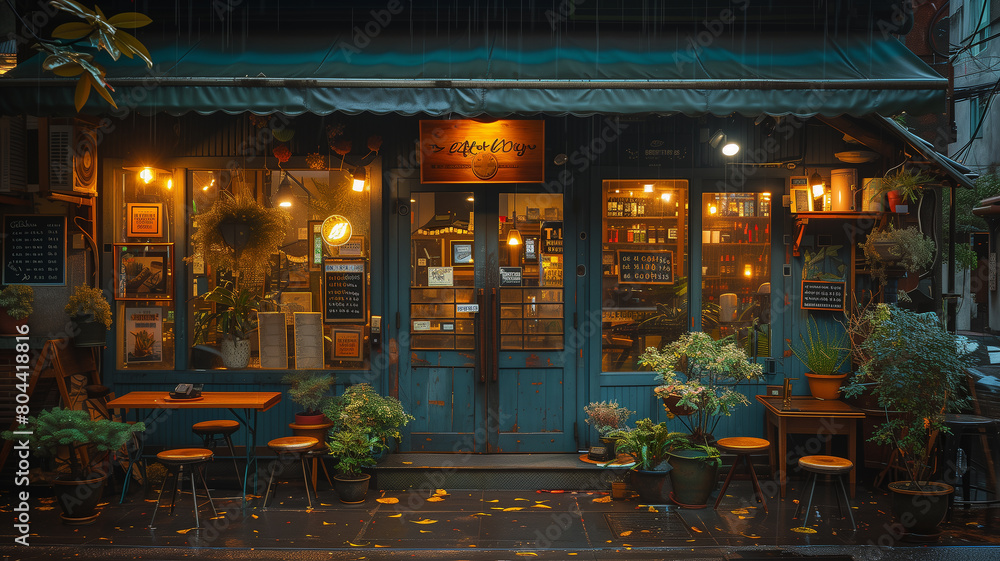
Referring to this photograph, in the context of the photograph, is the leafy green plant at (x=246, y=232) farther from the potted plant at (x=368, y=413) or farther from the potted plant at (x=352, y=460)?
the potted plant at (x=352, y=460)

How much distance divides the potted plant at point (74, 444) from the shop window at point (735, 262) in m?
6.54

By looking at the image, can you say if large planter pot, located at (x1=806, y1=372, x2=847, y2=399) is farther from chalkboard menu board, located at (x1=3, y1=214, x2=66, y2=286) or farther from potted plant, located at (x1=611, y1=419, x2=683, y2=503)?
chalkboard menu board, located at (x1=3, y1=214, x2=66, y2=286)

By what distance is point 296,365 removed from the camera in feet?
26.6

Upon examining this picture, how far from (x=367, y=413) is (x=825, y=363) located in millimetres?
5158

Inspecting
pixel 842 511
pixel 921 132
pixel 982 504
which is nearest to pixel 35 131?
pixel 842 511

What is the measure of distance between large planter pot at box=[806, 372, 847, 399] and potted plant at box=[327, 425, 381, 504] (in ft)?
16.3

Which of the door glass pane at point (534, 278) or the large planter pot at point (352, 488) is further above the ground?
the door glass pane at point (534, 278)

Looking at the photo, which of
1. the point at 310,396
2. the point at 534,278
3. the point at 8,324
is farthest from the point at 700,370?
the point at 8,324

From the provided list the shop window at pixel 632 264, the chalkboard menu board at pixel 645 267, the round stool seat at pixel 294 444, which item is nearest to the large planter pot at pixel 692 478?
the shop window at pixel 632 264

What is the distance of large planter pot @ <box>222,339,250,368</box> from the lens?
795 centimetres

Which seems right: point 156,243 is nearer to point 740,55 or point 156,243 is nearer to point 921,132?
point 740,55

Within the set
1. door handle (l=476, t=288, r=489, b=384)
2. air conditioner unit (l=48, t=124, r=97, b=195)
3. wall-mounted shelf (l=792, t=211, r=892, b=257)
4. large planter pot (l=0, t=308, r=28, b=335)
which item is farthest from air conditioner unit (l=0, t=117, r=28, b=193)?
wall-mounted shelf (l=792, t=211, r=892, b=257)

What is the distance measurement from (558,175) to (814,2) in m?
3.60

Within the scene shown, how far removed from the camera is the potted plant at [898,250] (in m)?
7.14
